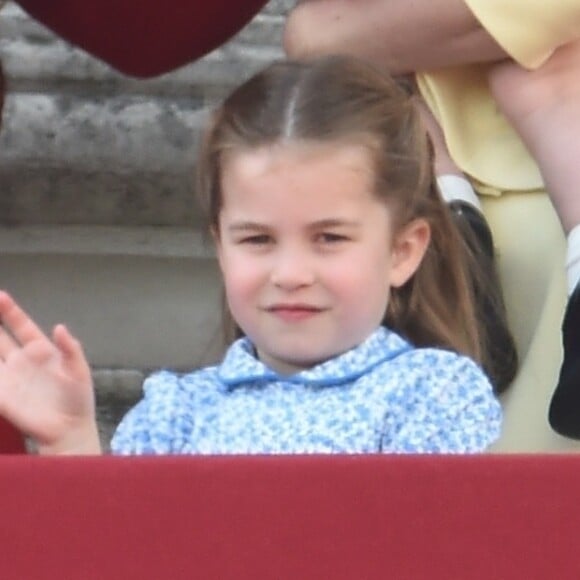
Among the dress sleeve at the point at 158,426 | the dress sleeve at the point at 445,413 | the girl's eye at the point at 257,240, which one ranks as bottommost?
the dress sleeve at the point at 158,426

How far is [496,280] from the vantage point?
5.06 ft

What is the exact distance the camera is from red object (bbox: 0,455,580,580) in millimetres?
807

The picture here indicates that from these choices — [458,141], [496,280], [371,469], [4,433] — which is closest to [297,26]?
[458,141]

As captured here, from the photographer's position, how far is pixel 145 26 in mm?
1502

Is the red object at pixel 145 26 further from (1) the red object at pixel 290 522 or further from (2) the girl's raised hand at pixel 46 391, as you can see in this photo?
(1) the red object at pixel 290 522

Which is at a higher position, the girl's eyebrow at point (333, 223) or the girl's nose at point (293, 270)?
the girl's eyebrow at point (333, 223)

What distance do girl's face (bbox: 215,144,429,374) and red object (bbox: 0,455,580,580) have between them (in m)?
0.46

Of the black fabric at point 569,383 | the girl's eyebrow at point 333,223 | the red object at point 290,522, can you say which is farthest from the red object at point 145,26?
the red object at point 290,522

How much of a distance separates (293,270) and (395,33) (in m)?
0.36

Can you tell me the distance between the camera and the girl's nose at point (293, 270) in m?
1.26

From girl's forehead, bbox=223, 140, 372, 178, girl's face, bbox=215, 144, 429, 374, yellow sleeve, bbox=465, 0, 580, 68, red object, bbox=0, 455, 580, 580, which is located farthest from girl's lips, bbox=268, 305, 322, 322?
red object, bbox=0, 455, 580, 580

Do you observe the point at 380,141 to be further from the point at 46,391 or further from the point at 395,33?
the point at 46,391

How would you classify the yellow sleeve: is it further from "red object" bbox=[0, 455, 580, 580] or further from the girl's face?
"red object" bbox=[0, 455, 580, 580]

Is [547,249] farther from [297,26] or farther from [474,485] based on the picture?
[474,485]
